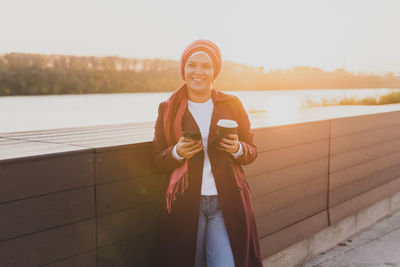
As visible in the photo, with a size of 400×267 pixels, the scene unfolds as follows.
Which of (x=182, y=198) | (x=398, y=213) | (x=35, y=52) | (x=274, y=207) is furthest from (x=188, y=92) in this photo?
(x=35, y=52)

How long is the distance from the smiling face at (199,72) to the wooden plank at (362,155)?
2.81 meters

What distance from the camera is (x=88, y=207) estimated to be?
243cm

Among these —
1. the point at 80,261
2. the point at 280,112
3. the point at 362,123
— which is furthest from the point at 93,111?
the point at 80,261

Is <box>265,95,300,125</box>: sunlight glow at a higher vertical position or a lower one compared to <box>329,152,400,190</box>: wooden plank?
higher

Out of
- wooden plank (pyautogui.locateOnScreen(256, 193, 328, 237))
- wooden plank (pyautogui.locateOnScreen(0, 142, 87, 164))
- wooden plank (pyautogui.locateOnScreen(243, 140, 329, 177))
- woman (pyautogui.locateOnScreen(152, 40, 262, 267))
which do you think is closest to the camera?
wooden plank (pyautogui.locateOnScreen(0, 142, 87, 164))

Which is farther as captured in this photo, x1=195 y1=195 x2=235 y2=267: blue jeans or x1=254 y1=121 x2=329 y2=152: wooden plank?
x1=254 y1=121 x2=329 y2=152: wooden plank

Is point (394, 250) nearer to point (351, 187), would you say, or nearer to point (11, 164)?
point (351, 187)

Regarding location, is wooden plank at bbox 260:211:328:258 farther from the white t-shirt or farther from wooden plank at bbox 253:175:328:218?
the white t-shirt

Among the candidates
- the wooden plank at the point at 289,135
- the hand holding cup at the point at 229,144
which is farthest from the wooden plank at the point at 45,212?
the wooden plank at the point at 289,135

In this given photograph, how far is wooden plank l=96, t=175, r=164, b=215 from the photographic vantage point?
2.51 metres

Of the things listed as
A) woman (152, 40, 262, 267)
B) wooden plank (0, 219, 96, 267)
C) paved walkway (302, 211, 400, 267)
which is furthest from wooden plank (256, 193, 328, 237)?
wooden plank (0, 219, 96, 267)

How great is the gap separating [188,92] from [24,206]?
1126mm

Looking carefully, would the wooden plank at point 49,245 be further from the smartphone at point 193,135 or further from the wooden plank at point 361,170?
the wooden plank at point 361,170

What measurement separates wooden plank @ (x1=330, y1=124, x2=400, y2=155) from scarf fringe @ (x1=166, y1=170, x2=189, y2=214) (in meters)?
2.86
